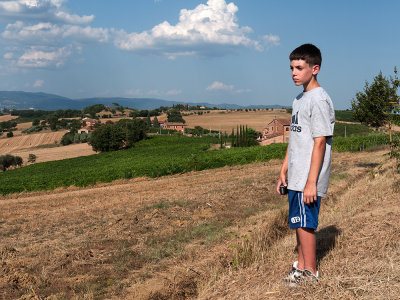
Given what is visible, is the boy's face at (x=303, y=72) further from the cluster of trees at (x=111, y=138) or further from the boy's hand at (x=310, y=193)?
the cluster of trees at (x=111, y=138)

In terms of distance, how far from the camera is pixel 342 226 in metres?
5.40

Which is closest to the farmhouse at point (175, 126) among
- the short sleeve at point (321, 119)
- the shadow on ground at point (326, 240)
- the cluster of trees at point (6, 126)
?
the cluster of trees at point (6, 126)

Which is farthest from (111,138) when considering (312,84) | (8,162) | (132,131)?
(312,84)

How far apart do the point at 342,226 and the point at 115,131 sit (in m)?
68.1

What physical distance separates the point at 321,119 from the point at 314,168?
0.47m

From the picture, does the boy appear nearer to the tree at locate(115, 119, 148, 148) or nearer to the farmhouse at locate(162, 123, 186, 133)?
the tree at locate(115, 119, 148, 148)

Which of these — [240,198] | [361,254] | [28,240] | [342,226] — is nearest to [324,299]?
[361,254]

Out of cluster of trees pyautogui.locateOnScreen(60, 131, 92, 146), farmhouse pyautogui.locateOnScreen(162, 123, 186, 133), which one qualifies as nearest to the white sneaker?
cluster of trees pyautogui.locateOnScreen(60, 131, 92, 146)

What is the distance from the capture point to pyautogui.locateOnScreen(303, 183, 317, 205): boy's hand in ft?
10.8

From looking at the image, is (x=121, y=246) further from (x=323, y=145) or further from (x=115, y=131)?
(x=115, y=131)

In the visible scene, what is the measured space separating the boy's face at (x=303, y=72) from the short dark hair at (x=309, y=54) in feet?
0.11

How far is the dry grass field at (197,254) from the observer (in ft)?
11.2

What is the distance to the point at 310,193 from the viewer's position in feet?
10.8

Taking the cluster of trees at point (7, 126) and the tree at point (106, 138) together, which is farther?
the cluster of trees at point (7, 126)
